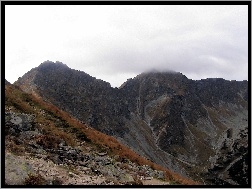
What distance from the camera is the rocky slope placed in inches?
608

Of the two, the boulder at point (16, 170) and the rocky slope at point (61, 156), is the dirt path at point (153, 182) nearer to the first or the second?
the rocky slope at point (61, 156)

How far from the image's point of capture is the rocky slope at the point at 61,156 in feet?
50.7

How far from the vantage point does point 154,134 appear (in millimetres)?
174875

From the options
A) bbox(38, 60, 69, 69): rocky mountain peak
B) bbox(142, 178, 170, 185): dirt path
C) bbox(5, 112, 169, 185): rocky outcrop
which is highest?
bbox(38, 60, 69, 69): rocky mountain peak

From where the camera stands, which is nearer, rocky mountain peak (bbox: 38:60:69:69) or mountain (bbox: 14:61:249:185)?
mountain (bbox: 14:61:249:185)

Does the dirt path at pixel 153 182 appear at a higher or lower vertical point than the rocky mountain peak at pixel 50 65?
lower

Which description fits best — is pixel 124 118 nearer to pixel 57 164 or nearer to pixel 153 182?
pixel 57 164

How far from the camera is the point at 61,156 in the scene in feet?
63.1

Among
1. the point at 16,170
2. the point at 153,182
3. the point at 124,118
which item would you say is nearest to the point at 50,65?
the point at 124,118

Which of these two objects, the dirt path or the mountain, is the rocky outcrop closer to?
the dirt path

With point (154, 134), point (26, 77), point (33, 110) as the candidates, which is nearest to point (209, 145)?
point (154, 134)

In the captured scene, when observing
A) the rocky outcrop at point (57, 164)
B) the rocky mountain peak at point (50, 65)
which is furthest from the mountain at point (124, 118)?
the rocky outcrop at point (57, 164)

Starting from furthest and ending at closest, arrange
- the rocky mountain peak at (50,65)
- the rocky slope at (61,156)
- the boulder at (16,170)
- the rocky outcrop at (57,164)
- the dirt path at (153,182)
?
the rocky mountain peak at (50,65) → the dirt path at (153,182) → the rocky slope at (61,156) → the rocky outcrop at (57,164) → the boulder at (16,170)

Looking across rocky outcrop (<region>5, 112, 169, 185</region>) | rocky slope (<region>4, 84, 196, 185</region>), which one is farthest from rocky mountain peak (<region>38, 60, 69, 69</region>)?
rocky outcrop (<region>5, 112, 169, 185</region>)
